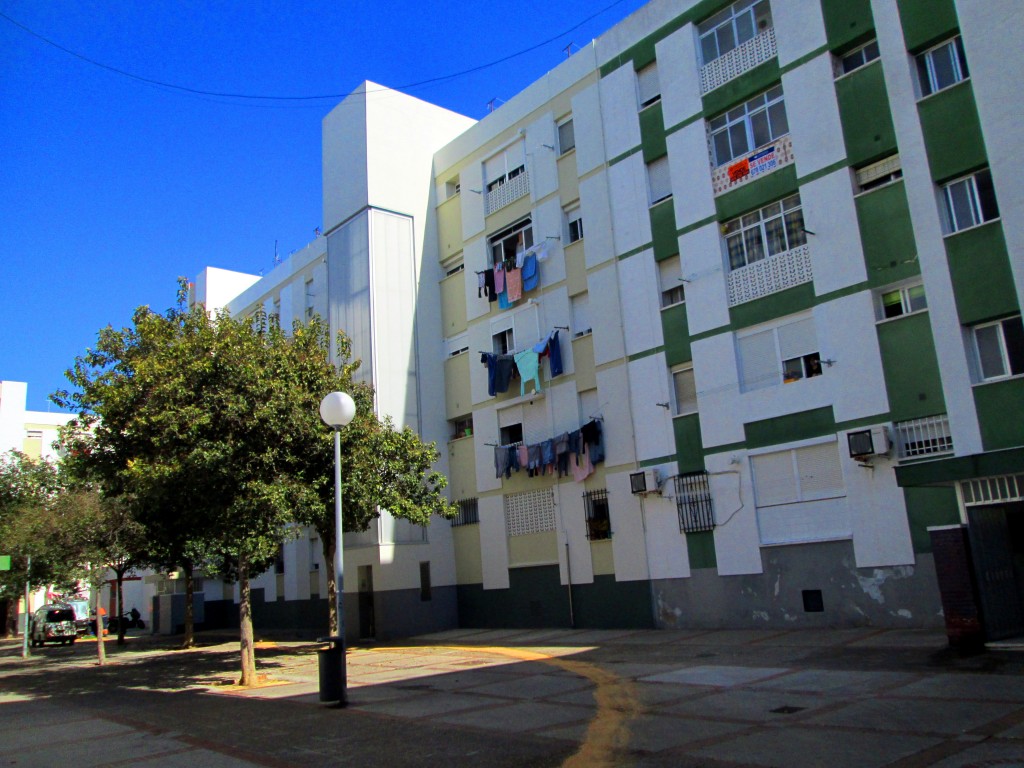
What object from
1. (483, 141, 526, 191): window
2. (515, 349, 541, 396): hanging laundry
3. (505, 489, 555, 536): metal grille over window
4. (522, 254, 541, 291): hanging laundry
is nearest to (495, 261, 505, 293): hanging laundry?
(522, 254, 541, 291): hanging laundry

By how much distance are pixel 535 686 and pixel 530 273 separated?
52.7 ft

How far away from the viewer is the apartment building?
50.6 feet

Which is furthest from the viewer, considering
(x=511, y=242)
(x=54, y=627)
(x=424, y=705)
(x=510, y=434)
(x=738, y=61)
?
(x=54, y=627)

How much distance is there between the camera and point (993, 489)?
1276 cm

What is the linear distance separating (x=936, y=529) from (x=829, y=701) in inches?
183

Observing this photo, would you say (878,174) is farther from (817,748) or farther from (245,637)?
(245,637)

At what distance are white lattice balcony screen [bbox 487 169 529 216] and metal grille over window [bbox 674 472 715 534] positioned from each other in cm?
1188

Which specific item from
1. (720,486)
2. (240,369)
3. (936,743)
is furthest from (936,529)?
(240,369)

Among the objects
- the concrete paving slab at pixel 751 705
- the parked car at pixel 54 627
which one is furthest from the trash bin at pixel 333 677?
the parked car at pixel 54 627

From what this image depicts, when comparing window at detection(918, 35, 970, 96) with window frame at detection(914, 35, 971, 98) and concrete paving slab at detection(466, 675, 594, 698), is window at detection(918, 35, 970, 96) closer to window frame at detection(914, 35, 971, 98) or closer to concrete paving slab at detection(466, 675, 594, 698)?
window frame at detection(914, 35, 971, 98)

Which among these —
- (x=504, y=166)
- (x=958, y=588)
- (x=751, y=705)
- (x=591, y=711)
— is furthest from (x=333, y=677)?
(x=504, y=166)

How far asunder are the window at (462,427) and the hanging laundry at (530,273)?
5.59 m

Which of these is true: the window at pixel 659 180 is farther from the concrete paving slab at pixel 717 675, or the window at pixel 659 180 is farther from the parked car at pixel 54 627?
the parked car at pixel 54 627

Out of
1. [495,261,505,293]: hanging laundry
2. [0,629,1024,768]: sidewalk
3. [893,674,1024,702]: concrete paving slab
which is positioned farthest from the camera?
[495,261,505,293]: hanging laundry
